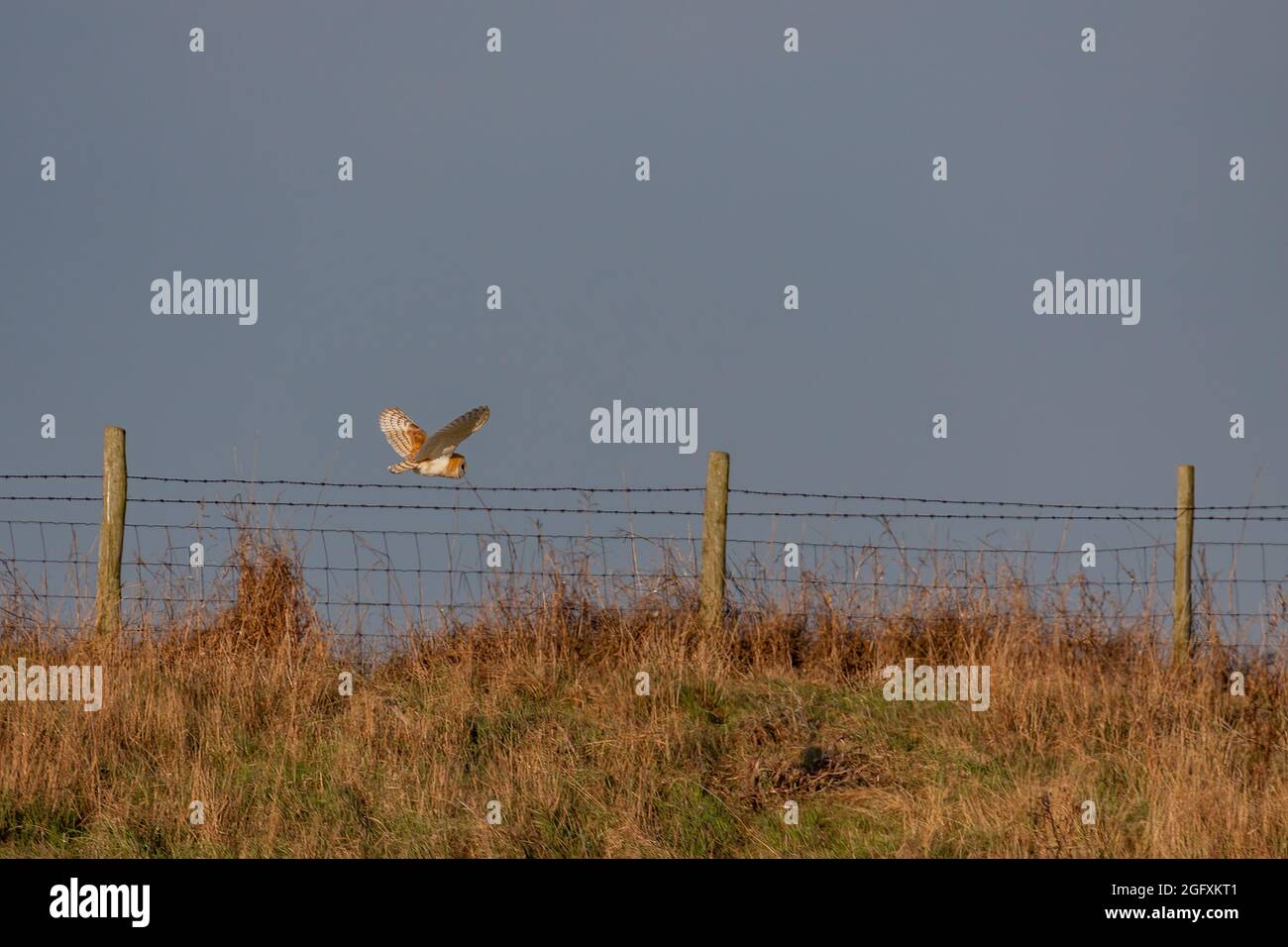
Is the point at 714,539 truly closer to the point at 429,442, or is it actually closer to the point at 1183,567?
the point at 429,442

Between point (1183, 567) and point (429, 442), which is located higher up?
point (429, 442)

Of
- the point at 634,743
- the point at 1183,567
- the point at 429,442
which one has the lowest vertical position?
the point at 634,743

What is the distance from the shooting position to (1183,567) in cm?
1130

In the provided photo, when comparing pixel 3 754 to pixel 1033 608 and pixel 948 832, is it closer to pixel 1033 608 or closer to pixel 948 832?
pixel 948 832

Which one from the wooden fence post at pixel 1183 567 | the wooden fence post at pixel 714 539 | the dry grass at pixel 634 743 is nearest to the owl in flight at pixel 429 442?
the dry grass at pixel 634 743

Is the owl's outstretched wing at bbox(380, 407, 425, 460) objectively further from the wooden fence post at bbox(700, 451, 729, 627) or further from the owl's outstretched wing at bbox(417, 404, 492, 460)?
the wooden fence post at bbox(700, 451, 729, 627)

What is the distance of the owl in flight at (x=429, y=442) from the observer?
9.06m

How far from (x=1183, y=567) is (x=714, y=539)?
13.2ft

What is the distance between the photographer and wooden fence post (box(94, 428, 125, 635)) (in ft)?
32.8

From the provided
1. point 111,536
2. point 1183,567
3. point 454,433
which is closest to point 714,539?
point 454,433

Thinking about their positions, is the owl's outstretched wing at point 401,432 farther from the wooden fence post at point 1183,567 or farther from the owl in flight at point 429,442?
the wooden fence post at point 1183,567

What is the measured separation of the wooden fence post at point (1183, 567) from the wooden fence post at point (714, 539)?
3.52m

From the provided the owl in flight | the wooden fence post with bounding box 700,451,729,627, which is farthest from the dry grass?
the owl in flight
